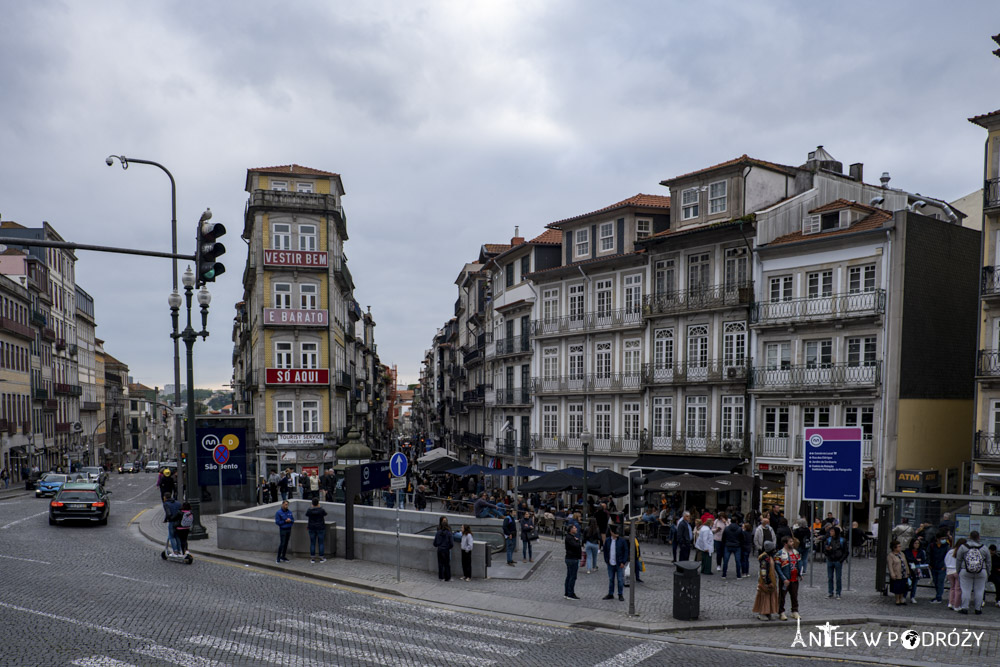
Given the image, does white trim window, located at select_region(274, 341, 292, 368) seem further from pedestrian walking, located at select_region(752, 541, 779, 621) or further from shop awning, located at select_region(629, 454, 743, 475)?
pedestrian walking, located at select_region(752, 541, 779, 621)

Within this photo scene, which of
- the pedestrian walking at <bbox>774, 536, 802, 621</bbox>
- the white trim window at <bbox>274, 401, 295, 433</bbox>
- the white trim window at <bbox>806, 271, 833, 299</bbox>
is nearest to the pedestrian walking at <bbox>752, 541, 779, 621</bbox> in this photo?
the pedestrian walking at <bbox>774, 536, 802, 621</bbox>

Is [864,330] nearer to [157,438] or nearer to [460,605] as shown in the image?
[460,605]

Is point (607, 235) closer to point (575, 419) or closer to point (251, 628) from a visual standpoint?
point (575, 419)

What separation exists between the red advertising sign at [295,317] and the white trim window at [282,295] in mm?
531

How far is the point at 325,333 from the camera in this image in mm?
46562

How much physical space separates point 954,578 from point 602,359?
24.3 meters

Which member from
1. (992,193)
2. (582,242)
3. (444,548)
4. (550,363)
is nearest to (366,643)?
(444,548)

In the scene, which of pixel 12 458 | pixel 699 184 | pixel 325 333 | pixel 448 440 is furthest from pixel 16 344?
pixel 699 184

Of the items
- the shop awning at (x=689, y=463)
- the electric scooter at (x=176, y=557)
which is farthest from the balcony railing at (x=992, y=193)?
the electric scooter at (x=176, y=557)

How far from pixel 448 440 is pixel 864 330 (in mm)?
52492

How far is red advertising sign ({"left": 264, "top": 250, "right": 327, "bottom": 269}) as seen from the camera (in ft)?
148

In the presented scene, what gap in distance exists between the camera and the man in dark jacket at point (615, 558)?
51.5 ft

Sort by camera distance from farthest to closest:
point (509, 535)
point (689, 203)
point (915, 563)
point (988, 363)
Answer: point (689, 203) → point (988, 363) → point (509, 535) → point (915, 563)

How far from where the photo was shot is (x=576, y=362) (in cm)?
4053
